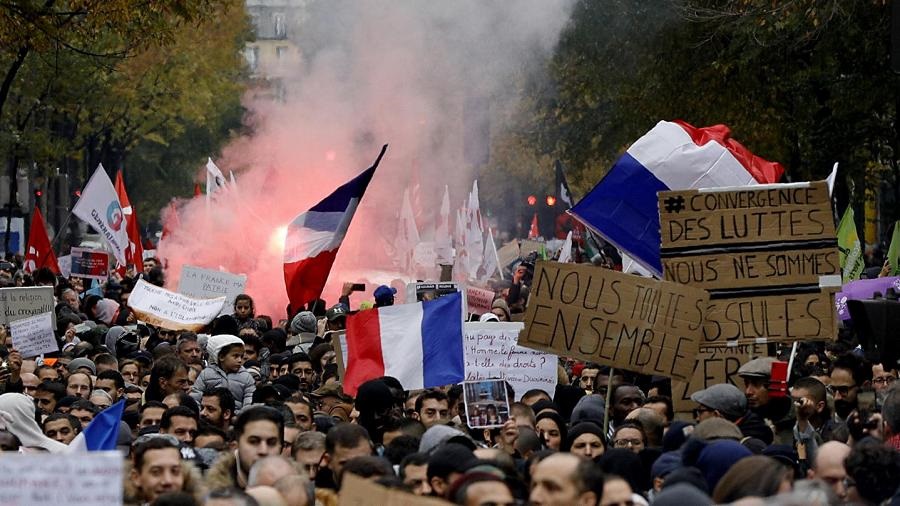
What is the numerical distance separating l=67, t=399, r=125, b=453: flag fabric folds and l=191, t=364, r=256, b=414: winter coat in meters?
3.78

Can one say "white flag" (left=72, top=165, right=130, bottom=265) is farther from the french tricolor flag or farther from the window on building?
the window on building

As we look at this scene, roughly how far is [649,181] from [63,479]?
8177 millimetres

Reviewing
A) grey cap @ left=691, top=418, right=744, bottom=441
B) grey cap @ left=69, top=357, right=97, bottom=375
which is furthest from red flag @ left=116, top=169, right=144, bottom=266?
grey cap @ left=691, top=418, right=744, bottom=441

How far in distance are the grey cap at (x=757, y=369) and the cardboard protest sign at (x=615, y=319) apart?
352 millimetres

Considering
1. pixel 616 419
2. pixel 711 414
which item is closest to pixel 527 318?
pixel 616 419

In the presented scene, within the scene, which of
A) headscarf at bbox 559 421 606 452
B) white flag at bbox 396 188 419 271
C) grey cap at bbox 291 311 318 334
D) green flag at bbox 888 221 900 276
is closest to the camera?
headscarf at bbox 559 421 606 452

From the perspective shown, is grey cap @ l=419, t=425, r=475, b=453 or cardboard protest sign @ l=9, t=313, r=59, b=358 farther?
cardboard protest sign @ l=9, t=313, r=59, b=358

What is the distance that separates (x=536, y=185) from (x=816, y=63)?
55.5m

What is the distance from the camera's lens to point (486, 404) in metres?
10.6

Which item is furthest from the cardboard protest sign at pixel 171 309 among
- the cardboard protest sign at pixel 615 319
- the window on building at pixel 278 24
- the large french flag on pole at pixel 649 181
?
the window on building at pixel 278 24

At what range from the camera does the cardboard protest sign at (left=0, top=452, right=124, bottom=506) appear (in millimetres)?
5398

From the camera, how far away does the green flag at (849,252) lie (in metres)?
19.0

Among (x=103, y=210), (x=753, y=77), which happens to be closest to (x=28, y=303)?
(x=103, y=210)

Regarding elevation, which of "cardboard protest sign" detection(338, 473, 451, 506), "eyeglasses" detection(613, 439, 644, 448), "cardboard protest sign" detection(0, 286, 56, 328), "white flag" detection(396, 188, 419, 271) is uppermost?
"white flag" detection(396, 188, 419, 271)
